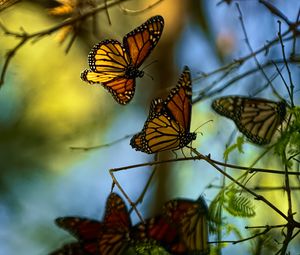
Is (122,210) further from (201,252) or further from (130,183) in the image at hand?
(130,183)

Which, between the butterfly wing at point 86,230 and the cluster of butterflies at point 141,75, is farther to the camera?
the butterfly wing at point 86,230

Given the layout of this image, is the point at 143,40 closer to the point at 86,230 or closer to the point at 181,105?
the point at 181,105

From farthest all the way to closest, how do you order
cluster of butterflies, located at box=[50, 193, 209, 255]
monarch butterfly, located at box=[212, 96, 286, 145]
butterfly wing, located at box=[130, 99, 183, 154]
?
monarch butterfly, located at box=[212, 96, 286, 145] → cluster of butterflies, located at box=[50, 193, 209, 255] → butterfly wing, located at box=[130, 99, 183, 154]

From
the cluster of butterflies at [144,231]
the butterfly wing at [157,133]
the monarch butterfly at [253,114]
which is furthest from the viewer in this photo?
the monarch butterfly at [253,114]

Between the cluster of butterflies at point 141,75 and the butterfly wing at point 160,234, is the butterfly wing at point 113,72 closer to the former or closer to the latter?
the cluster of butterflies at point 141,75

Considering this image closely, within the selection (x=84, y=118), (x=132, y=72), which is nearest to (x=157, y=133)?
(x=132, y=72)

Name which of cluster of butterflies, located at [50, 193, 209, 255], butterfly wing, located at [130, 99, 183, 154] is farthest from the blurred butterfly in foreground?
butterfly wing, located at [130, 99, 183, 154]

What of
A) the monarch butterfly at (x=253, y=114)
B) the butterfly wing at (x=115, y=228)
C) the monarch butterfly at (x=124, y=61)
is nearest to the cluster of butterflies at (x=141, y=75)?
the monarch butterfly at (x=124, y=61)

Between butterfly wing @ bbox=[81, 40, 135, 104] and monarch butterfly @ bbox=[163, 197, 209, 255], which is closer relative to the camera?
butterfly wing @ bbox=[81, 40, 135, 104]

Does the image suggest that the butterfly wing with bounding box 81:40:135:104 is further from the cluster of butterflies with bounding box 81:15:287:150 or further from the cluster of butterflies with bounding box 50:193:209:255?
the cluster of butterflies with bounding box 50:193:209:255
